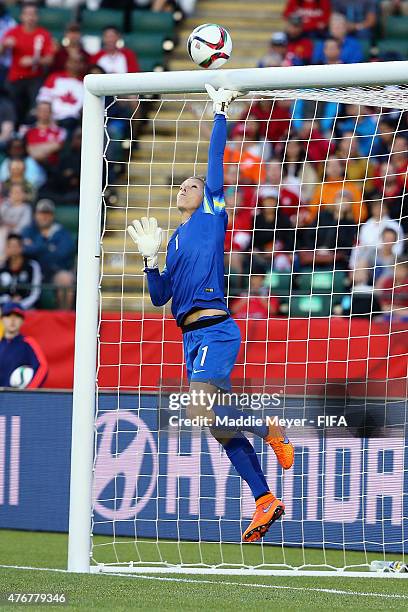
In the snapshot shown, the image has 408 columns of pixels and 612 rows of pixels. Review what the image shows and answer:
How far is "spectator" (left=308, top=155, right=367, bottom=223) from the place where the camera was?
1253 cm

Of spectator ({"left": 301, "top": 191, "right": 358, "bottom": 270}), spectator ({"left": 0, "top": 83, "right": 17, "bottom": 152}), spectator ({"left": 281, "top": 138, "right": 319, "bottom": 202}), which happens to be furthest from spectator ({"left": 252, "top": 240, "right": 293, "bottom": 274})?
spectator ({"left": 0, "top": 83, "right": 17, "bottom": 152})

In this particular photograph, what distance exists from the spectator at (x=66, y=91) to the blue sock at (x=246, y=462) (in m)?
8.38

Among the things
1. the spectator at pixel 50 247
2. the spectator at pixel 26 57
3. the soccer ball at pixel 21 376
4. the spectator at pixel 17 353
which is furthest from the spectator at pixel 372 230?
the spectator at pixel 26 57

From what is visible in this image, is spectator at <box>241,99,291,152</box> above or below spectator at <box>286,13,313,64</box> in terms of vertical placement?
below

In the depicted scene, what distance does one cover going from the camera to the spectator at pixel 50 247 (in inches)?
559

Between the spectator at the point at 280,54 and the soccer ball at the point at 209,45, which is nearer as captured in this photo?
the soccer ball at the point at 209,45

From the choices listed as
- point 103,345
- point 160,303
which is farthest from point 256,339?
point 160,303

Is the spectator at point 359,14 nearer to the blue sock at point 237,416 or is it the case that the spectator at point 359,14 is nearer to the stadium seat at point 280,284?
the stadium seat at point 280,284

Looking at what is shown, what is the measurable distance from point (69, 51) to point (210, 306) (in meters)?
8.93

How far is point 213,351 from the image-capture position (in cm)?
808

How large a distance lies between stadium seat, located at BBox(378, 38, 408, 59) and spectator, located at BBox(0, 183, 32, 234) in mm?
4626

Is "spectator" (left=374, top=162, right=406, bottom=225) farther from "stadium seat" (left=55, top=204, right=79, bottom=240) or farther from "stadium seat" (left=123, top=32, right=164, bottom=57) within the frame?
"stadium seat" (left=123, top=32, right=164, bottom=57)

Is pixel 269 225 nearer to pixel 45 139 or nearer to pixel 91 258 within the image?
pixel 91 258

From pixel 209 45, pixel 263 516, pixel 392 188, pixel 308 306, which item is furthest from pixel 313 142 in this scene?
pixel 263 516
